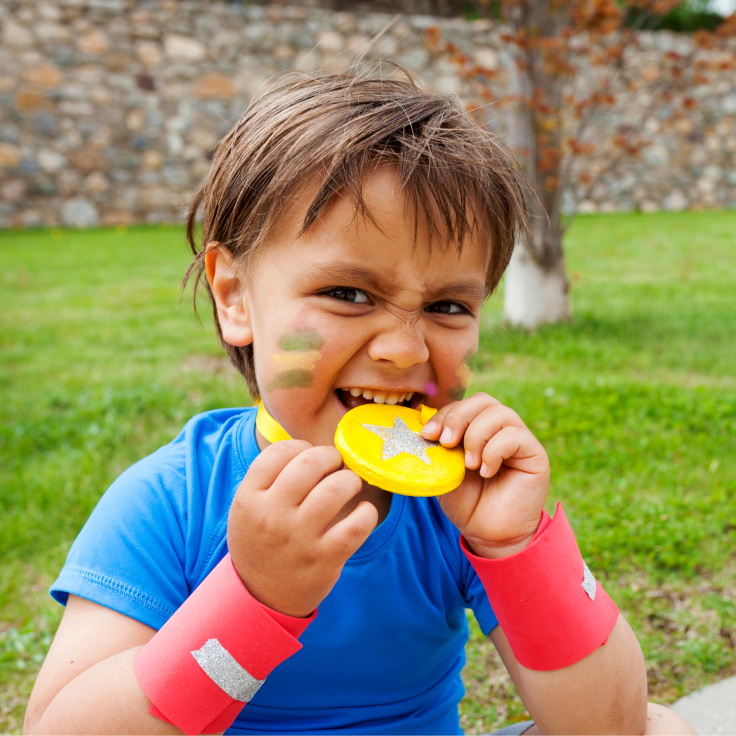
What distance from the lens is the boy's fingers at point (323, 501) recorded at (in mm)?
1021

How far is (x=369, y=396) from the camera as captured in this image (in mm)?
1287

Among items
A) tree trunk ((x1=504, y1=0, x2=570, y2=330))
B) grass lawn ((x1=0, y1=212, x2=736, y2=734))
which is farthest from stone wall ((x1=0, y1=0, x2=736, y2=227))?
tree trunk ((x1=504, y1=0, x2=570, y2=330))

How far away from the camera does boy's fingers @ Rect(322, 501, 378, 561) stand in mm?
1024

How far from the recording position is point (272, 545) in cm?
102

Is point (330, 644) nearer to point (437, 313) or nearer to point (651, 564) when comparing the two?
point (437, 313)

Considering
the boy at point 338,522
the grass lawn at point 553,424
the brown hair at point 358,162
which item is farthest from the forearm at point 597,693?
the brown hair at point 358,162

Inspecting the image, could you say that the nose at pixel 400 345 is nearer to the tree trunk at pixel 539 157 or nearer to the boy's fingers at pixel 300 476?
the boy's fingers at pixel 300 476

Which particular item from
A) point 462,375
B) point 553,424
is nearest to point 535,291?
point 553,424

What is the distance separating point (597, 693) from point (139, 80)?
9.93 metres

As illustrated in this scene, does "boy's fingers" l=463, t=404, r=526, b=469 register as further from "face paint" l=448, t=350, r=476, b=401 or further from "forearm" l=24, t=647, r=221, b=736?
"forearm" l=24, t=647, r=221, b=736

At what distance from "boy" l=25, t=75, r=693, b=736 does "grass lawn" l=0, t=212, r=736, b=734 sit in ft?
2.17

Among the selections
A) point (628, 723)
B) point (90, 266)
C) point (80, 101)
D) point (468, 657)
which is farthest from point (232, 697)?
point (80, 101)

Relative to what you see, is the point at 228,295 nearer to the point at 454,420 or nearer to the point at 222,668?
the point at 454,420

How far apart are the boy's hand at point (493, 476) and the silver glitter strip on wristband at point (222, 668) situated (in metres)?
0.45
